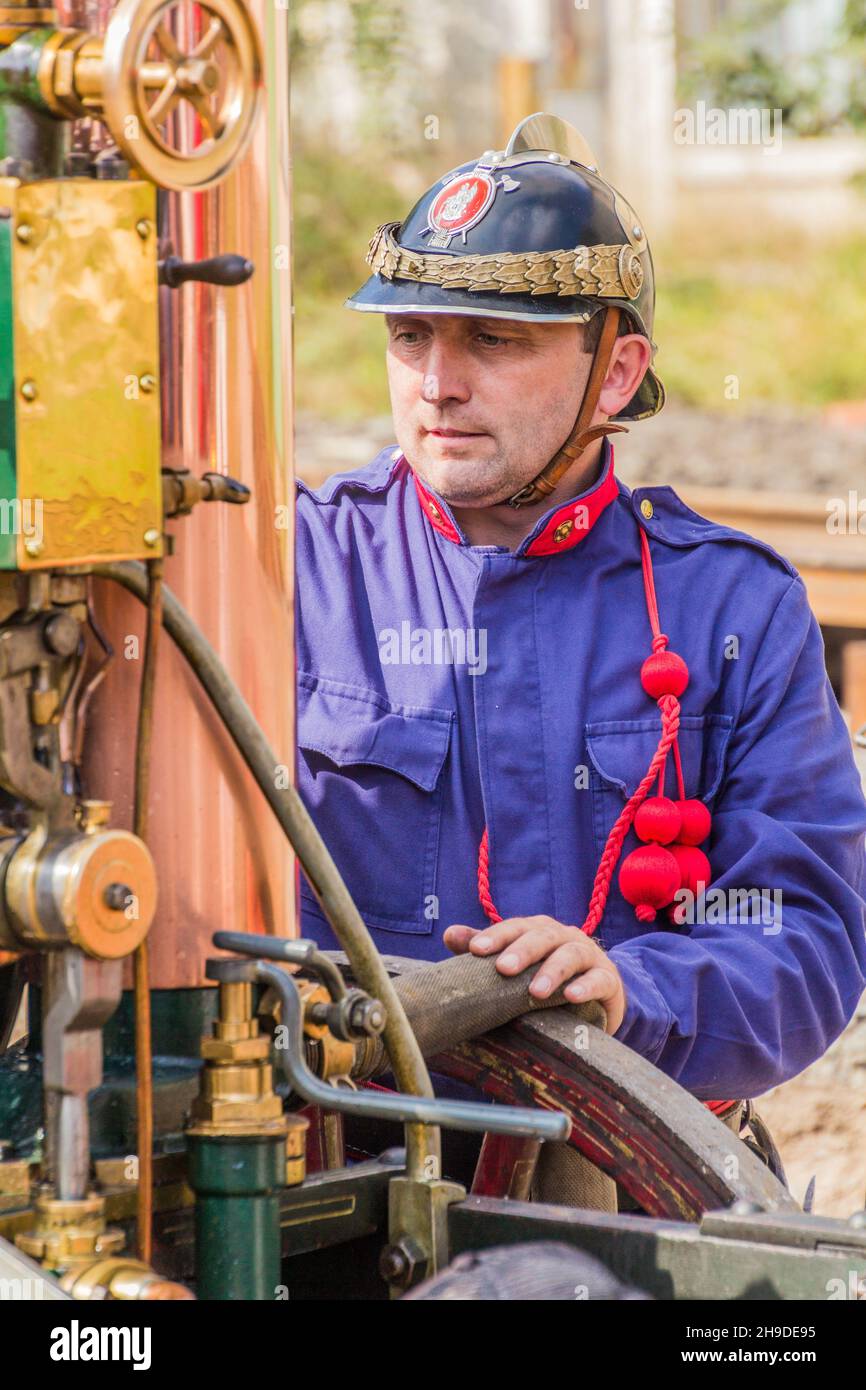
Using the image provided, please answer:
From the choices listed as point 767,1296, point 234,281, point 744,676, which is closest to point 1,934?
point 234,281

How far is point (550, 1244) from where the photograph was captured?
1580 mm

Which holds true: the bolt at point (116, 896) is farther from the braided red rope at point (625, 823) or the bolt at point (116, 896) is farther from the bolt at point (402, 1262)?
the braided red rope at point (625, 823)

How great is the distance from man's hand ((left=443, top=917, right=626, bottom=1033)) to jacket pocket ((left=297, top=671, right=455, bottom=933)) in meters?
0.57

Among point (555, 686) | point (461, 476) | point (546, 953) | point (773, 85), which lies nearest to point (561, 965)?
point (546, 953)

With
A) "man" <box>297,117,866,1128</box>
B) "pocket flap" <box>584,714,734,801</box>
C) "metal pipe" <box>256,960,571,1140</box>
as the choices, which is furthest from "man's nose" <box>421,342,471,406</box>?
"metal pipe" <box>256,960,571,1140</box>

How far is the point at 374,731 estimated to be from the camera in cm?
276

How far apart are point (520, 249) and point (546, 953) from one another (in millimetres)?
1012

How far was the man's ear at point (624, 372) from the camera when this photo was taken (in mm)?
3016

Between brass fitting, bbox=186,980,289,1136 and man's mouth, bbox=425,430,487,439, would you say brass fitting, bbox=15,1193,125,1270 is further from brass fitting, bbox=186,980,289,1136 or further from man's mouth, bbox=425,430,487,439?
man's mouth, bbox=425,430,487,439

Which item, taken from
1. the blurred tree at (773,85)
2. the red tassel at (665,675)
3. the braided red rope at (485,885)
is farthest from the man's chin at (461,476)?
the blurred tree at (773,85)

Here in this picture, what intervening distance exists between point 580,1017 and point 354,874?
2.24 feet

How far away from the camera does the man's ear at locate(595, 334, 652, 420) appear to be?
3.02 metres

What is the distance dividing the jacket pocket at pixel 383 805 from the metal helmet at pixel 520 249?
1.21 feet
